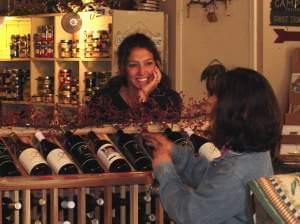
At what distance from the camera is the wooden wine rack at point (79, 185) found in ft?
6.08

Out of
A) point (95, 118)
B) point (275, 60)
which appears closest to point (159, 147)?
point (95, 118)

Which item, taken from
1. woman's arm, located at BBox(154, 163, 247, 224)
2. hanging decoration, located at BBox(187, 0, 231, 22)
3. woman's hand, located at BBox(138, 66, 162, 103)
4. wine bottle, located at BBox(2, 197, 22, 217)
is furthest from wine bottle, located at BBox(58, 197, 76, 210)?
hanging decoration, located at BBox(187, 0, 231, 22)

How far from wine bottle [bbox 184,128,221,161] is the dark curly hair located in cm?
26

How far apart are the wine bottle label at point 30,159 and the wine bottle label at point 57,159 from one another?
0.07ft

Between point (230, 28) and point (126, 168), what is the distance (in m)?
3.18

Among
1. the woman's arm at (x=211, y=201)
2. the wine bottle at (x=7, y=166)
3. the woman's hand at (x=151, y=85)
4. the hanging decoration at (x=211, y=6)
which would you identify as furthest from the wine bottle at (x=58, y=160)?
the hanging decoration at (x=211, y=6)

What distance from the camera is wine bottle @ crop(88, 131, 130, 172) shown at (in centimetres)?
198

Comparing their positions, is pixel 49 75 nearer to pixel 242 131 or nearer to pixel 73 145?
pixel 73 145

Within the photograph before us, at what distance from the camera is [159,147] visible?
1.99 metres

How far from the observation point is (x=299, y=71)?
457 cm

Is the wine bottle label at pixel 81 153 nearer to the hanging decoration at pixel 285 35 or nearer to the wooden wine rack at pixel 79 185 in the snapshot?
the wooden wine rack at pixel 79 185

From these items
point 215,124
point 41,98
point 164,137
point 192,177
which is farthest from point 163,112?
point 41,98

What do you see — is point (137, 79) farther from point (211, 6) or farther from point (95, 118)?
point (211, 6)

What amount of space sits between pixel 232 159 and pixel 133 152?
17.4 inches
